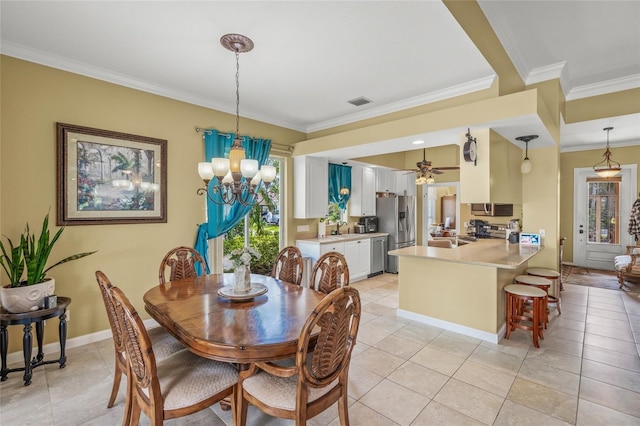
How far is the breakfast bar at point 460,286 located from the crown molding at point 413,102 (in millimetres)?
1933

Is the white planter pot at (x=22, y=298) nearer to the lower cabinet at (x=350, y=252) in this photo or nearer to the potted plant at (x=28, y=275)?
the potted plant at (x=28, y=275)

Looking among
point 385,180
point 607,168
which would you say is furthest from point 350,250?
point 607,168

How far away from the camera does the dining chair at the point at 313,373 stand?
147 centimetres

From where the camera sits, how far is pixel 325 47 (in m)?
2.68

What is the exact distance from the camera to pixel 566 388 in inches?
92.5

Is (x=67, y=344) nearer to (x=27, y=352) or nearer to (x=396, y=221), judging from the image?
(x=27, y=352)

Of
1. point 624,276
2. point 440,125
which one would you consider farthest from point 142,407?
point 624,276

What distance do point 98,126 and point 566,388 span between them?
4.96 meters

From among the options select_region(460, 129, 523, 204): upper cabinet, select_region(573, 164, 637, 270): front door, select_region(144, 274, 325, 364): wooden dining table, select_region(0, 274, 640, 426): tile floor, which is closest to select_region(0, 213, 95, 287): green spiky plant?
select_region(0, 274, 640, 426): tile floor

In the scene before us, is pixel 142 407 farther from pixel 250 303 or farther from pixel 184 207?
pixel 184 207

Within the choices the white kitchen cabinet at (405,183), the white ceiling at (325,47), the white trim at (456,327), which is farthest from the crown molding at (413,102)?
the white kitchen cabinet at (405,183)

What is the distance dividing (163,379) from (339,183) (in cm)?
480

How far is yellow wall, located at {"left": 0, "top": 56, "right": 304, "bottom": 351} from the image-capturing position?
2.72 metres

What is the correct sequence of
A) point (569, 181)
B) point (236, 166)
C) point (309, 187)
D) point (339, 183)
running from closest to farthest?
point (236, 166), point (309, 187), point (339, 183), point (569, 181)
